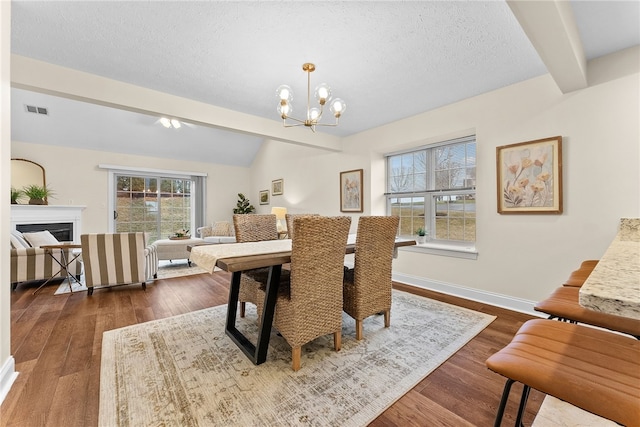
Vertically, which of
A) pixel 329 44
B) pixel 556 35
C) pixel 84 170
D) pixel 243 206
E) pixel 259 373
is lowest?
pixel 259 373

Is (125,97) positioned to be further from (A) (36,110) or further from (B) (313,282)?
(A) (36,110)

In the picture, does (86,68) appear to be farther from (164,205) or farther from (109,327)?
(164,205)

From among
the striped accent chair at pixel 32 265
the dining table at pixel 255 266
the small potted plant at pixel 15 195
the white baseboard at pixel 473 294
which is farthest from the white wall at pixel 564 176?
the small potted plant at pixel 15 195

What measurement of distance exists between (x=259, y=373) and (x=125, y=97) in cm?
288

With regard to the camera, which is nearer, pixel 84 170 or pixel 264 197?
pixel 84 170

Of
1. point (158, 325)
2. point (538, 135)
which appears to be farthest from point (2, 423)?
point (538, 135)

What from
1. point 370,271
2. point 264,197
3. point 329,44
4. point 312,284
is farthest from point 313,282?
point 264,197

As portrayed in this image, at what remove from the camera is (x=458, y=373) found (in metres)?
1.71

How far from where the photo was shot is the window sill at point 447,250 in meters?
3.09

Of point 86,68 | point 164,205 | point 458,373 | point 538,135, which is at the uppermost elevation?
point 86,68

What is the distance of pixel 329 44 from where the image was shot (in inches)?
81.8

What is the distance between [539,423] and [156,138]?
6.90 metres

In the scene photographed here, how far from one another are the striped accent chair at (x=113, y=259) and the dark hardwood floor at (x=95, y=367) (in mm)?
250

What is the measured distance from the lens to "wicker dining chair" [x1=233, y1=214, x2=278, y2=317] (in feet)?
7.55
